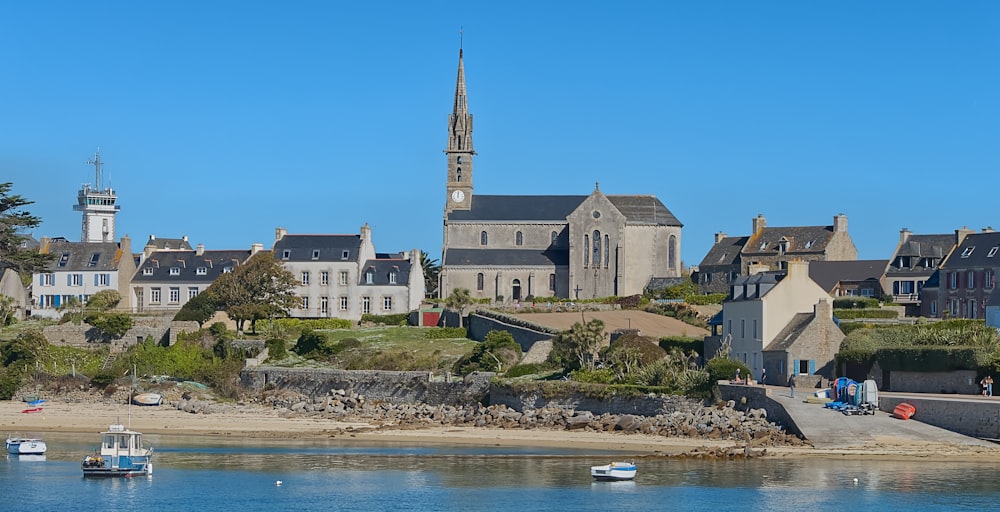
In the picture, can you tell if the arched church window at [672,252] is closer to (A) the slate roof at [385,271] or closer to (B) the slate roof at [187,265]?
(A) the slate roof at [385,271]

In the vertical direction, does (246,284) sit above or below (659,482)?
above

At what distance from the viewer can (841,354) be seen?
5325 centimetres

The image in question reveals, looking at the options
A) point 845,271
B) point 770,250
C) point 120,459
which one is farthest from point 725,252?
point 120,459

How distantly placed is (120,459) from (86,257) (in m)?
48.3

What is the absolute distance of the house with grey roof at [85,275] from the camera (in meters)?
88.8

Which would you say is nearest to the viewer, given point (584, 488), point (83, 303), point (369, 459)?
point (584, 488)

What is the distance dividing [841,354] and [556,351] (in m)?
12.5

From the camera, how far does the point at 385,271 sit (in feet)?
284

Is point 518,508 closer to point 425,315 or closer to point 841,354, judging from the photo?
point 841,354

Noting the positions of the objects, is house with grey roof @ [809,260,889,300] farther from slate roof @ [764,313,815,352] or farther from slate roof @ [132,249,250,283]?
slate roof @ [132,249,250,283]

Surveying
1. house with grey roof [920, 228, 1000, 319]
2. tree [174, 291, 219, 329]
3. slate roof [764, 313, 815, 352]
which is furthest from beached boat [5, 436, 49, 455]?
house with grey roof [920, 228, 1000, 319]

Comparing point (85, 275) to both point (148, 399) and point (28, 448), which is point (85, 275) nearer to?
point (148, 399)

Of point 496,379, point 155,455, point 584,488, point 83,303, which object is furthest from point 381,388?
point 83,303

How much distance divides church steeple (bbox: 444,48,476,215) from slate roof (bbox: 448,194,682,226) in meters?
2.43
